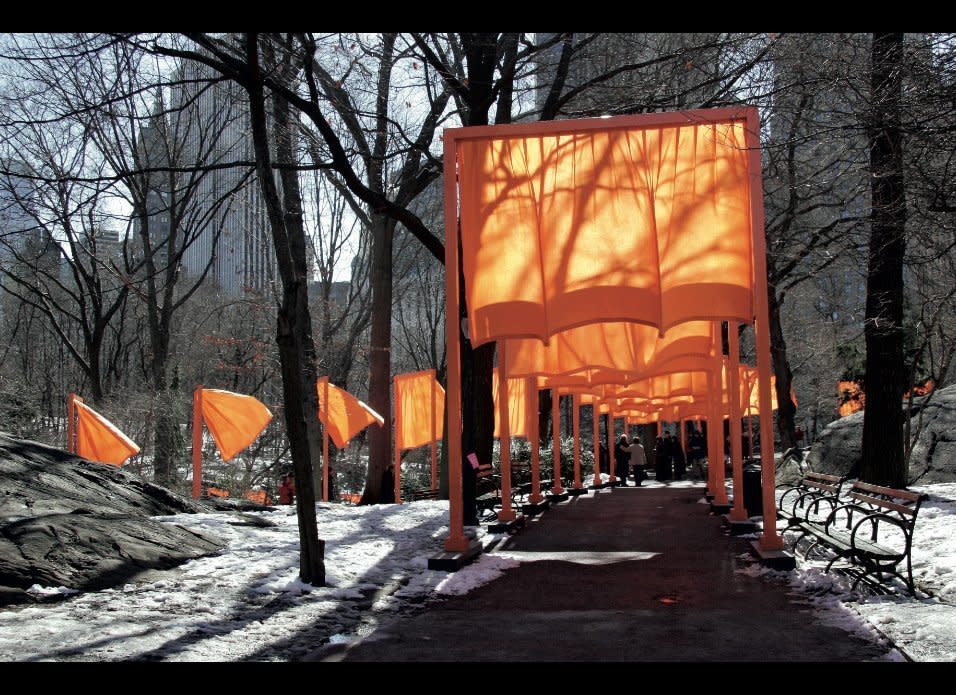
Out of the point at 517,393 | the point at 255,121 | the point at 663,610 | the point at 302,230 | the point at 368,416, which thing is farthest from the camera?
the point at 517,393

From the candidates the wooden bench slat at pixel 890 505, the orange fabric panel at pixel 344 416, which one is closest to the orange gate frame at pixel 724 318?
the wooden bench slat at pixel 890 505

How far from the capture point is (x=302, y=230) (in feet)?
69.9

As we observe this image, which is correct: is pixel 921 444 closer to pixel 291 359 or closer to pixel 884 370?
pixel 884 370

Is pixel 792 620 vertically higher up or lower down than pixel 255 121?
lower down

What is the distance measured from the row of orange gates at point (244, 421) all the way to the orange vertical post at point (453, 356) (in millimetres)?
7717

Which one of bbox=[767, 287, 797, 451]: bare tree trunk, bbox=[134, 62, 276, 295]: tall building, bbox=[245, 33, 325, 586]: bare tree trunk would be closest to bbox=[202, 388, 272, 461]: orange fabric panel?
bbox=[134, 62, 276, 295]: tall building

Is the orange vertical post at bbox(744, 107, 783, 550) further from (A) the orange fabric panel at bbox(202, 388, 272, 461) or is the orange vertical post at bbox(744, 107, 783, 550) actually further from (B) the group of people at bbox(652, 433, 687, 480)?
(B) the group of people at bbox(652, 433, 687, 480)

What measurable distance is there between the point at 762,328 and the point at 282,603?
6064mm

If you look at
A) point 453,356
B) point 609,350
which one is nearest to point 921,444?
point 609,350

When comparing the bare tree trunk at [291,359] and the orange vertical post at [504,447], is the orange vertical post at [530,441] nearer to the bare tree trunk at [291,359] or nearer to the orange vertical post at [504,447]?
the orange vertical post at [504,447]

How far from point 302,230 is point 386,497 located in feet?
21.4

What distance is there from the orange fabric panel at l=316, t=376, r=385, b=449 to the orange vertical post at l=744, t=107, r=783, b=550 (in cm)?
1373
